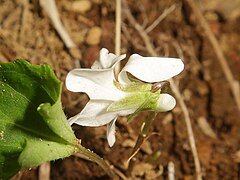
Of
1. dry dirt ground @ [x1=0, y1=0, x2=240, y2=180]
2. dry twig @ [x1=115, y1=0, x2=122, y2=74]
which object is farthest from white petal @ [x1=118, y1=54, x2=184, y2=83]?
dry twig @ [x1=115, y1=0, x2=122, y2=74]

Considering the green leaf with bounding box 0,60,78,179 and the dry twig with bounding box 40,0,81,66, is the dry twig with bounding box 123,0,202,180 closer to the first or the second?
the dry twig with bounding box 40,0,81,66

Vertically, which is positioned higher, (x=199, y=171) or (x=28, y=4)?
(x=28, y=4)

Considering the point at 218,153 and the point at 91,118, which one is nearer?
the point at 91,118

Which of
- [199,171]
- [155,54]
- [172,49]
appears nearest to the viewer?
[199,171]

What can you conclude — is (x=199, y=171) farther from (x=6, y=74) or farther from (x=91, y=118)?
(x=6, y=74)

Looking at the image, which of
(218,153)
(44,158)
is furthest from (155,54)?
(44,158)

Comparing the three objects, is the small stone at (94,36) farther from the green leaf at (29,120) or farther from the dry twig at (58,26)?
the green leaf at (29,120)

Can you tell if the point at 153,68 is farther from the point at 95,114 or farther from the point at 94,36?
the point at 94,36
